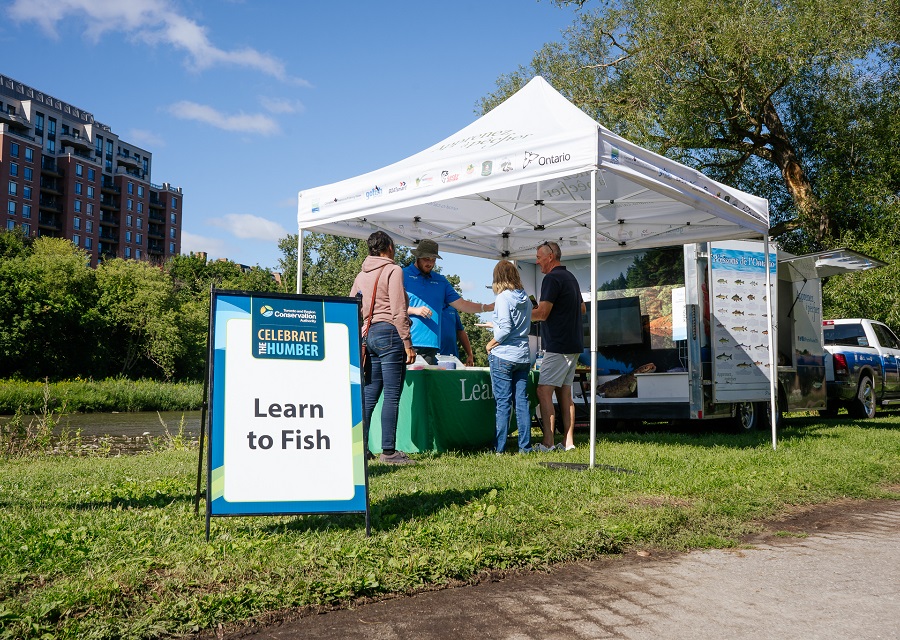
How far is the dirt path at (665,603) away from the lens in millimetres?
3111

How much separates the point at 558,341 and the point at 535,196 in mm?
2342

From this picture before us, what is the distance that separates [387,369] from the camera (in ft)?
23.0

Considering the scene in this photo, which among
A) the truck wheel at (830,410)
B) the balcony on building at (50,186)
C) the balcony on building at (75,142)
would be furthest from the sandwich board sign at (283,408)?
the balcony on building at (75,142)

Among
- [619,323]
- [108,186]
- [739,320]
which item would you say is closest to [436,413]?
[619,323]

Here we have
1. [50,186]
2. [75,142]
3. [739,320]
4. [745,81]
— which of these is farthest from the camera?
[75,142]

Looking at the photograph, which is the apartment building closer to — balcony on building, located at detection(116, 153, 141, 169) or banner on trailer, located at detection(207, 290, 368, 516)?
balcony on building, located at detection(116, 153, 141, 169)

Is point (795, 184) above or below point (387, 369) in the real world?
above

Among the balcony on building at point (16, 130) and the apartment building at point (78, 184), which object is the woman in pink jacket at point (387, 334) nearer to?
the apartment building at point (78, 184)

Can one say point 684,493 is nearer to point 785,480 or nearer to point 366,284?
point 785,480

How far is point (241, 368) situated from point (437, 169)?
4.15 meters

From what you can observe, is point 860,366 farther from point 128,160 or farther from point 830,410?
point 128,160

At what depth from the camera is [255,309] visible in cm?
434

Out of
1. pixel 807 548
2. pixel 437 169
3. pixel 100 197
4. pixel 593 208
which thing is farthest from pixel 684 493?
pixel 100 197

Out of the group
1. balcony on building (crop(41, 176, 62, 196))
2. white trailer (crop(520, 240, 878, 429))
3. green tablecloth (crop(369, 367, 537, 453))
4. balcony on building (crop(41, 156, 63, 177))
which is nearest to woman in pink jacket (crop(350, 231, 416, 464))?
green tablecloth (crop(369, 367, 537, 453))
